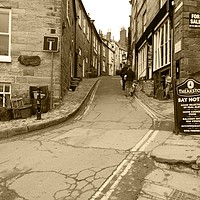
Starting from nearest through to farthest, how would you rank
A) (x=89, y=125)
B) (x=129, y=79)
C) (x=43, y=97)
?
(x=89, y=125), (x=43, y=97), (x=129, y=79)

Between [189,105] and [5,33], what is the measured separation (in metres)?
8.04

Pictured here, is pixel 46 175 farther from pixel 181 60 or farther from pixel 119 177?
pixel 181 60

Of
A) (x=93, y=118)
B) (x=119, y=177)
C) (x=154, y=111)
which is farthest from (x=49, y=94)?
(x=119, y=177)

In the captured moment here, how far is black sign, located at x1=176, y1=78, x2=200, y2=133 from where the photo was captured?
6.18 m

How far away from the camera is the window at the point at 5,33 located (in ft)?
33.0

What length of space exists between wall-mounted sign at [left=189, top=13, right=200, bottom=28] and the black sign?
5846 mm

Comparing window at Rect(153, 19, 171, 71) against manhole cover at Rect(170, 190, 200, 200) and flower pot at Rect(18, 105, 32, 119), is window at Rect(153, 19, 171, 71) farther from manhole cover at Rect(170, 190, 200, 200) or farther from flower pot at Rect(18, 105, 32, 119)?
manhole cover at Rect(170, 190, 200, 200)

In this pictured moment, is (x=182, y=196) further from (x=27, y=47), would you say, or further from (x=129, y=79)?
(x=129, y=79)

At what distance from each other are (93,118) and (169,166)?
17.2 feet

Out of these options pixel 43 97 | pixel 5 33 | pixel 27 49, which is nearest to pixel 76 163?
pixel 43 97

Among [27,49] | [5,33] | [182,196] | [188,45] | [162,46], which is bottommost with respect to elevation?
[182,196]

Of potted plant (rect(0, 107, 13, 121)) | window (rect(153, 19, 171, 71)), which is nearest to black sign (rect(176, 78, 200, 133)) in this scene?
potted plant (rect(0, 107, 13, 121))

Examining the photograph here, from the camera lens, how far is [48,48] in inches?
386

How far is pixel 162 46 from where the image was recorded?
14734 mm
